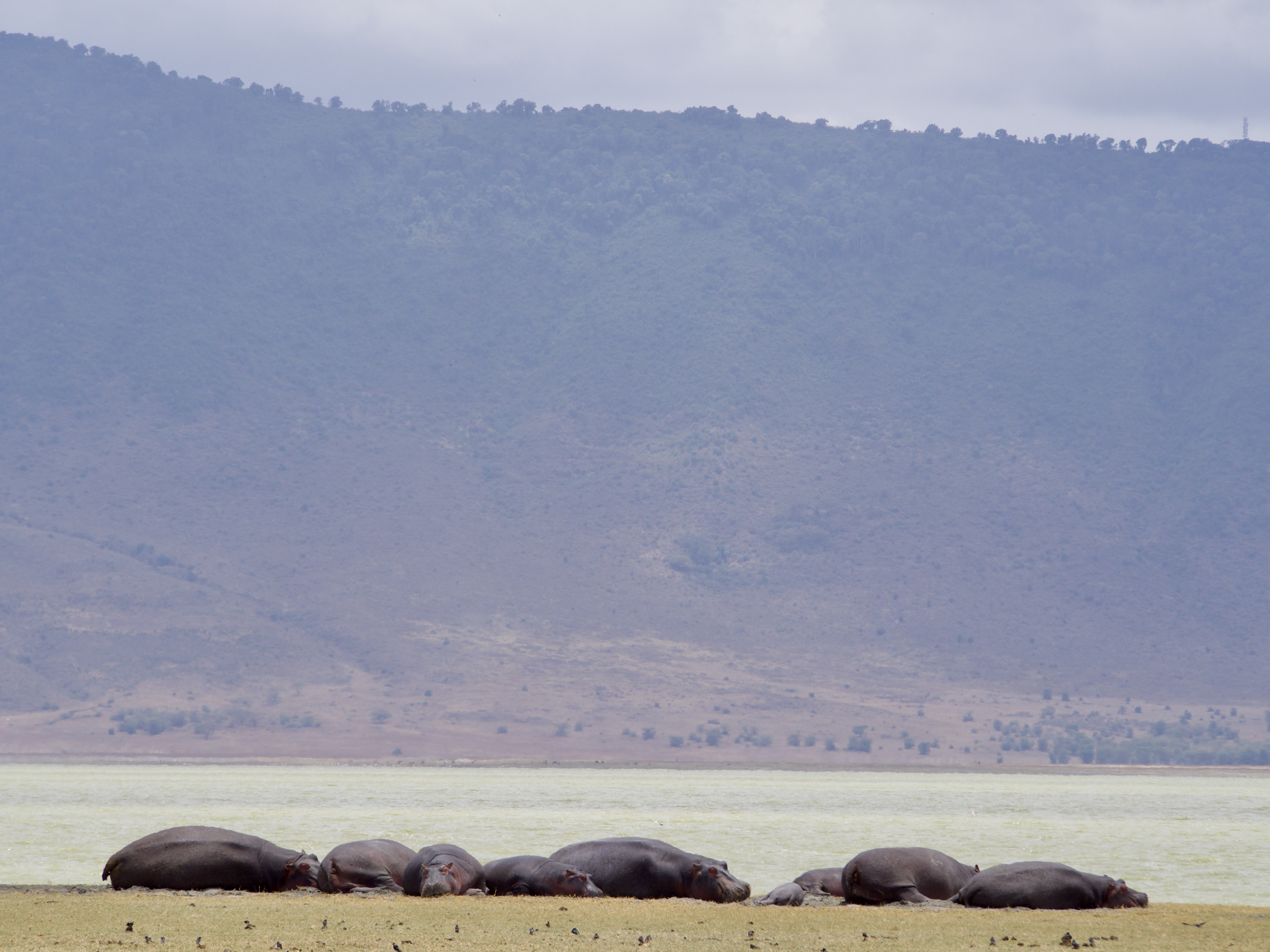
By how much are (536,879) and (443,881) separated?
0.96m

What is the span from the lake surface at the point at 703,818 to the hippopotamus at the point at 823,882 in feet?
5.46

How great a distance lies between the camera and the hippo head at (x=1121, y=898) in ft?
51.2

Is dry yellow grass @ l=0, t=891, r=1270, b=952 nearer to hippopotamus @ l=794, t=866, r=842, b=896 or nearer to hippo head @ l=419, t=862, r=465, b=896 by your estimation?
hippo head @ l=419, t=862, r=465, b=896

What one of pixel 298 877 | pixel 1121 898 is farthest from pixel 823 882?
pixel 298 877

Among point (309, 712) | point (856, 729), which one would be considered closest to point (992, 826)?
point (856, 729)

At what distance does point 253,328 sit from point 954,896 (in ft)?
403

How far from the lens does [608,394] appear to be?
125 metres

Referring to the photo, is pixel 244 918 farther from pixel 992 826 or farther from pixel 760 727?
pixel 760 727

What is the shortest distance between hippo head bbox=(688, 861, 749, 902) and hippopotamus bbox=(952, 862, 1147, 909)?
86.3 inches

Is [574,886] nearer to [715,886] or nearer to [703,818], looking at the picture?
[715,886]

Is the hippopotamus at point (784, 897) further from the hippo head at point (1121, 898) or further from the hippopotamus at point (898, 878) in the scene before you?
the hippo head at point (1121, 898)

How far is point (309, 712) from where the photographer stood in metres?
87.4

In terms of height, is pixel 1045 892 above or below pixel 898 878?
below

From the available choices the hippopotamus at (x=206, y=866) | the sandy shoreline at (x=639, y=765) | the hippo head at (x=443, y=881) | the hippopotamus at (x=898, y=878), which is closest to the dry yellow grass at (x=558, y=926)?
the hippo head at (x=443, y=881)
